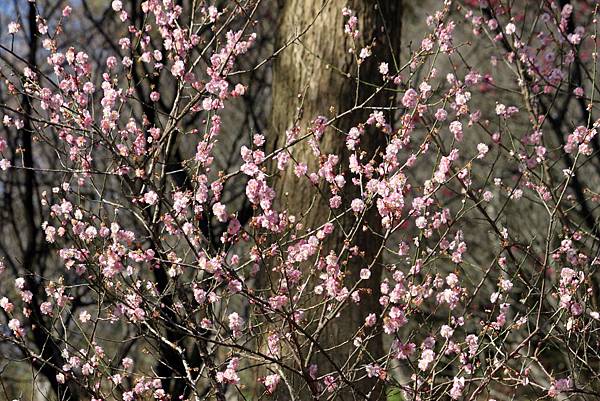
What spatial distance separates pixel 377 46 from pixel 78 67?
1.77 metres

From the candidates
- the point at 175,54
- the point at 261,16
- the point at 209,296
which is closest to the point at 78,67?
the point at 175,54

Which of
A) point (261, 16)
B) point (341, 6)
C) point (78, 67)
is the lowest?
point (78, 67)

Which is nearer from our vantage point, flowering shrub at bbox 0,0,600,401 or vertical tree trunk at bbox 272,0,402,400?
flowering shrub at bbox 0,0,600,401

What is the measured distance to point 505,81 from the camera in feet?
39.5

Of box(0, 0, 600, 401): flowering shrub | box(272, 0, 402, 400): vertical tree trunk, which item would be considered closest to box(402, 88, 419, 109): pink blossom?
box(0, 0, 600, 401): flowering shrub

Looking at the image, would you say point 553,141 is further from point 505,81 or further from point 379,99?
point 379,99

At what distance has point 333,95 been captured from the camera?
532 cm

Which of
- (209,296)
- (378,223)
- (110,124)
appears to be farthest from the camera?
(378,223)

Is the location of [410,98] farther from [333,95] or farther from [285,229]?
[333,95]

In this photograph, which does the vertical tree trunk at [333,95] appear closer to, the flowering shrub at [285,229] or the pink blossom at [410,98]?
the flowering shrub at [285,229]

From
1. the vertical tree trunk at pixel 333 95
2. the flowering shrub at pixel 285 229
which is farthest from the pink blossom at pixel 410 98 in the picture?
the vertical tree trunk at pixel 333 95

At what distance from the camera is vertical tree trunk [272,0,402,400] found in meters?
5.05

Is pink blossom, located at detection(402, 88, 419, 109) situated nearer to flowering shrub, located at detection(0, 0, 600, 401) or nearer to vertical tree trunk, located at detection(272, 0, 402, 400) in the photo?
flowering shrub, located at detection(0, 0, 600, 401)

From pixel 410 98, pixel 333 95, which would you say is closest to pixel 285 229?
pixel 333 95
